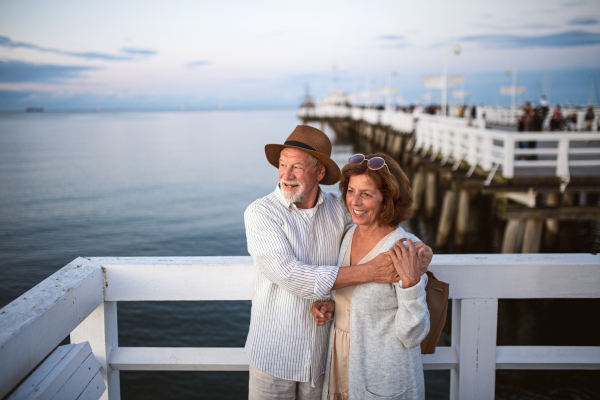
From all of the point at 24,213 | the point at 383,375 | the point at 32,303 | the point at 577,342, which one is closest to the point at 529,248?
the point at 577,342

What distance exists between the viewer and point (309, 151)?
7.21ft

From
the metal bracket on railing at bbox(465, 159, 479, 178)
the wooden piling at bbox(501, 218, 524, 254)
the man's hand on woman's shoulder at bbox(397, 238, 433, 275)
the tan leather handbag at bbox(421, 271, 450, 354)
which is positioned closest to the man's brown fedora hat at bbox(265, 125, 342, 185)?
the man's hand on woman's shoulder at bbox(397, 238, 433, 275)

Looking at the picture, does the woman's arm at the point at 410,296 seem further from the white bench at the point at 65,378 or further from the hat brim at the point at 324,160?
the white bench at the point at 65,378

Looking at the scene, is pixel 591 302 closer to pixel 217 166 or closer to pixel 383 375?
pixel 383 375

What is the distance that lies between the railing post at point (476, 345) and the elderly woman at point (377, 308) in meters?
0.41

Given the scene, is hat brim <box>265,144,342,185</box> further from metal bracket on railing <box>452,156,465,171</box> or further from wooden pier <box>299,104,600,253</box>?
metal bracket on railing <box>452,156,465,171</box>

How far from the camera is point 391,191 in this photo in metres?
2.02

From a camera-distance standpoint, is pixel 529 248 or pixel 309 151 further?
pixel 529 248

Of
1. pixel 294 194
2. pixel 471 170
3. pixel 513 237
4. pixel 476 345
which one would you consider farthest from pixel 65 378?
pixel 471 170

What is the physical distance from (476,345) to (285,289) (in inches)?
40.2

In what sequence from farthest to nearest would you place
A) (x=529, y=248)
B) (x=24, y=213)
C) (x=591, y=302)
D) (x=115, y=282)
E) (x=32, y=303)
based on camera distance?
(x=24, y=213) < (x=529, y=248) < (x=591, y=302) < (x=115, y=282) < (x=32, y=303)

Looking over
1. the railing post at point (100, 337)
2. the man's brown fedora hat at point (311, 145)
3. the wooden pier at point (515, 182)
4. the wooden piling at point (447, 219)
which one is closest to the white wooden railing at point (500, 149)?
the wooden pier at point (515, 182)

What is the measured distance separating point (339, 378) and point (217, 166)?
110 ft

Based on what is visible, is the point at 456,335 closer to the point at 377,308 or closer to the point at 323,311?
the point at 377,308
